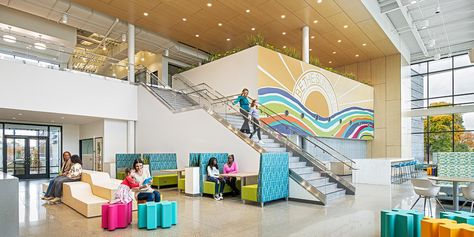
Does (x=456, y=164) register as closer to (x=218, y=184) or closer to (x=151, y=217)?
(x=218, y=184)

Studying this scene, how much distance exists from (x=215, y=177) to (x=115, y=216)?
347 centimetres

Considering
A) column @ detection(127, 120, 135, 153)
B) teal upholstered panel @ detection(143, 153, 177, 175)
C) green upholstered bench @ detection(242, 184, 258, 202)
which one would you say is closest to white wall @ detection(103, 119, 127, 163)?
column @ detection(127, 120, 135, 153)

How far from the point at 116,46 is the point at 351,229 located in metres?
16.8

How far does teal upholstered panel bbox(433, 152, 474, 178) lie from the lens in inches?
325

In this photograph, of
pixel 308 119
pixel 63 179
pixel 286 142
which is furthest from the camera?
pixel 308 119

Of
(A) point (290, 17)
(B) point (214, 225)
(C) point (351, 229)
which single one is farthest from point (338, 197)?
(A) point (290, 17)

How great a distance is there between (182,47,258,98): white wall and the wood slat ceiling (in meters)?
2.14

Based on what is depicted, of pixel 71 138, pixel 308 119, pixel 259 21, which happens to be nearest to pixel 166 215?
pixel 308 119

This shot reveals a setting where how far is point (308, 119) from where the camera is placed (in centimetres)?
1292

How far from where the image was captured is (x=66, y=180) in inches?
296

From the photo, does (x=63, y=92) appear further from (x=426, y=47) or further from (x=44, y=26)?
(x=426, y=47)

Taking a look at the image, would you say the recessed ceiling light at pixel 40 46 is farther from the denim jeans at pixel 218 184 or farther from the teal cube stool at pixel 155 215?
the teal cube stool at pixel 155 215

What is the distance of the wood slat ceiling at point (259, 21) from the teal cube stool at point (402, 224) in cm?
923

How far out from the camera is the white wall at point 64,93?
1024cm
